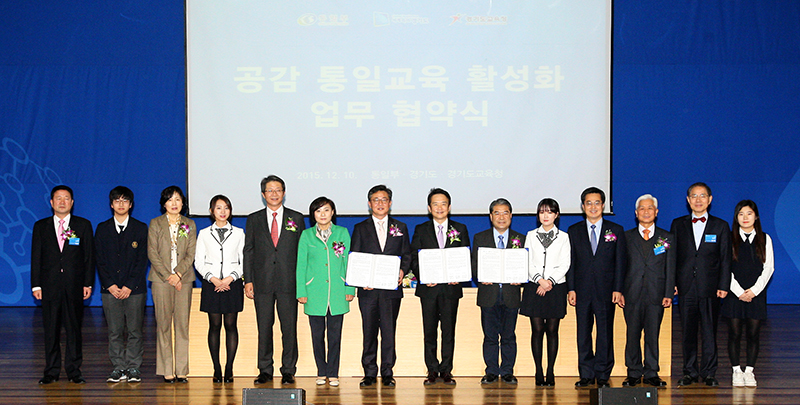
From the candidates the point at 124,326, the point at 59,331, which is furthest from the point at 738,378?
the point at 59,331

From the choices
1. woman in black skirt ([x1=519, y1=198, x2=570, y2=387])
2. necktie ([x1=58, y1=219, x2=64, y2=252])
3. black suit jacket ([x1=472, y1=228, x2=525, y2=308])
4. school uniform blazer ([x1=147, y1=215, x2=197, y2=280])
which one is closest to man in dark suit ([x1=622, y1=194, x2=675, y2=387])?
woman in black skirt ([x1=519, y1=198, x2=570, y2=387])

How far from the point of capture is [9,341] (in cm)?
593

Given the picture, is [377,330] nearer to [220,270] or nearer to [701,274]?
[220,270]

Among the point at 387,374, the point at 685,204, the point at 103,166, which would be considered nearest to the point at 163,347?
the point at 387,374

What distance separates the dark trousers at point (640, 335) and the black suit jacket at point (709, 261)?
0.33m

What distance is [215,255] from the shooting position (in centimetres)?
440

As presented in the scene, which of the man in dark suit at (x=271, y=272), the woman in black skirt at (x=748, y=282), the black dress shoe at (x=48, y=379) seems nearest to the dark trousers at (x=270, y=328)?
the man in dark suit at (x=271, y=272)

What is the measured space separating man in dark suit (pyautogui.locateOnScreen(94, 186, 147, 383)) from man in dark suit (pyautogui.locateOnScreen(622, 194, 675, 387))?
351 cm

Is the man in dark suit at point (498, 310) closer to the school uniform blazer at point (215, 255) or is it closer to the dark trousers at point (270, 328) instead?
the dark trousers at point (270, 328)

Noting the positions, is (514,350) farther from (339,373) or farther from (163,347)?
(163,347)

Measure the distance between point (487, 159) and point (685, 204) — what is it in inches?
104

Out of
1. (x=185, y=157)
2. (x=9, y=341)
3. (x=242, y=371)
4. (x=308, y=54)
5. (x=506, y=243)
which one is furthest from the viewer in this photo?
(x=185, y=157)

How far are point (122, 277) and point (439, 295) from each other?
7.56 ft

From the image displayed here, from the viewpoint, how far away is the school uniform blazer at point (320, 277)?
4340mm
